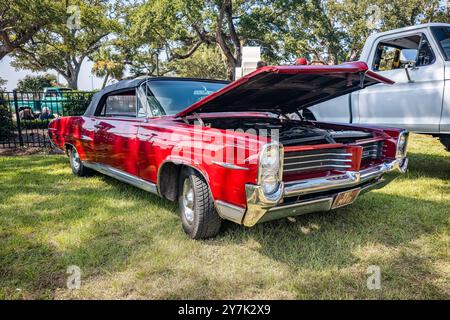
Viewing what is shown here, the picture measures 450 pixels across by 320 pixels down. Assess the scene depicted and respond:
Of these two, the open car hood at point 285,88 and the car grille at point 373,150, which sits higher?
the open car hood at point 285,88

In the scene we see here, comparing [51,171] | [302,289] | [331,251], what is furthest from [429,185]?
[51,171]

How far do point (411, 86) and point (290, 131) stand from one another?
2592mm

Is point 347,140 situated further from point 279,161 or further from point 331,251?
Answer: point 279,161

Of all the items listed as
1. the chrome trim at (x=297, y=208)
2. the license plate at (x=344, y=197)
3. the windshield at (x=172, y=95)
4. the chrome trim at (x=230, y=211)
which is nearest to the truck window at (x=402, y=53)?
the license plate at (x=344, y=197)

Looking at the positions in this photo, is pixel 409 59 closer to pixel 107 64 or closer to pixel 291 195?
pixel 291 195

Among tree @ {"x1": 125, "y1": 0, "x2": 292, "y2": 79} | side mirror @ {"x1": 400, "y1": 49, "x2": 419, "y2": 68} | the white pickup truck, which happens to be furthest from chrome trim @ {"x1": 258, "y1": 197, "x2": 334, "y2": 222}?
tree @ {"x1": 125, "y1": 0, "x2": 292, "y2": 79}

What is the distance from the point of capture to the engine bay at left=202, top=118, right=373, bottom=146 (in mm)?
3330

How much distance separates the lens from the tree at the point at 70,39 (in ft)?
41.2

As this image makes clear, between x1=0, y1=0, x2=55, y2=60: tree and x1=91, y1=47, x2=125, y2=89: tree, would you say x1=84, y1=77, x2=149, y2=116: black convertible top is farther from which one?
x1=91, y1=47, x2=125, y2=89: tree

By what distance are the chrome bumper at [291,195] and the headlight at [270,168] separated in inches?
2.0

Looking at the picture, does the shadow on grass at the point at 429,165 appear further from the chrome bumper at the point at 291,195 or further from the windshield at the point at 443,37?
the chrome bumper at the point at 291,195

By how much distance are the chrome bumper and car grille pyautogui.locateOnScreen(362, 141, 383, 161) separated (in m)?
0.40

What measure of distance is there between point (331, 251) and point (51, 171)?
5.14 meters

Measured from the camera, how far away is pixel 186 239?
3166 mm
